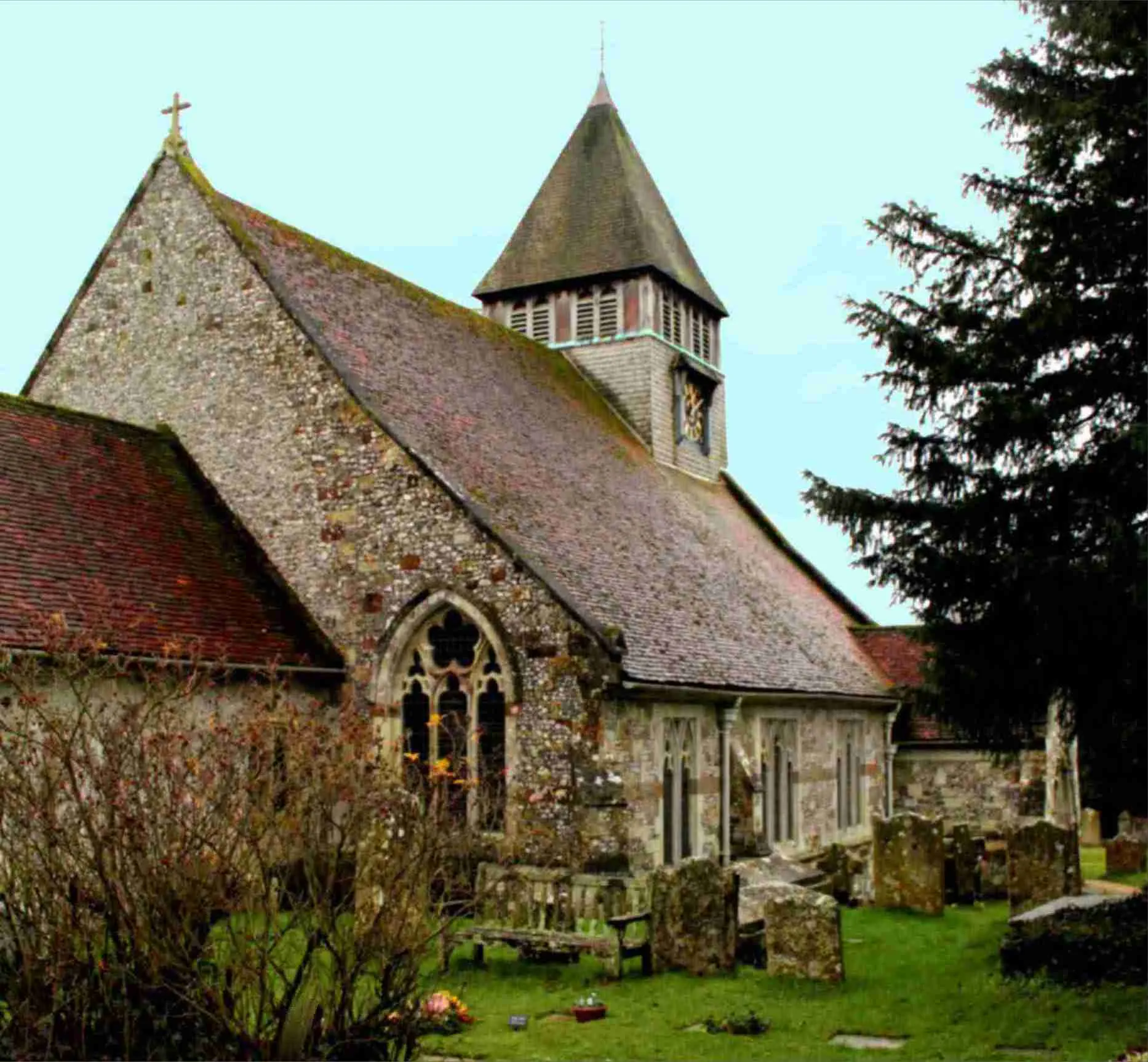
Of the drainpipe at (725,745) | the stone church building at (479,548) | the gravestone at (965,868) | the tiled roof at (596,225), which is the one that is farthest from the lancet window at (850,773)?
the tiled roof at (596,225)

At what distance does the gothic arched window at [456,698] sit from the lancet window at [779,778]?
5.46 metres

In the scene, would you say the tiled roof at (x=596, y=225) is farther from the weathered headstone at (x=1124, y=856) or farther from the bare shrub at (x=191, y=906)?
the bare shrub at (x=191, y=906)

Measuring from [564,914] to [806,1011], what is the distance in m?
3.00

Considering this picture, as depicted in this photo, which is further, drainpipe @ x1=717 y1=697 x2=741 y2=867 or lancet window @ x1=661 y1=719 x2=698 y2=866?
drainpipe @ x1=717 y1=697 x2=741 y2=867

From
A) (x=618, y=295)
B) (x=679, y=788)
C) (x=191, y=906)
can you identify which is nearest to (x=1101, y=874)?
(x=679, y=788)

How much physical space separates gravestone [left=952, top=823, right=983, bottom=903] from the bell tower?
9.50m

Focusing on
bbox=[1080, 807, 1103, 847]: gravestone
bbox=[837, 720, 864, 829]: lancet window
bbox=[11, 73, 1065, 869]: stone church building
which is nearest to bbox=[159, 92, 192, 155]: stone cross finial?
bbox=[11, 73, 1065, 869]: stone church building

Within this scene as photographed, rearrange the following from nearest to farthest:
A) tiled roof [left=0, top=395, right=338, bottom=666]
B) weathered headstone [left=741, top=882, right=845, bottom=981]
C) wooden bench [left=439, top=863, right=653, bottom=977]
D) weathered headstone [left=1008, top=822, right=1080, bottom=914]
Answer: weathered headstone [left=741, top=882, right=845, bottom=981]
wooden bench [left=439, top=863, right=653, bottom=977]
tiled roof [left=0, top=395, right=338, bottom=666]
weathered headstone [left=1008, top=822, right=1080, bottom=914]

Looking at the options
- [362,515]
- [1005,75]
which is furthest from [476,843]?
[1005,75]

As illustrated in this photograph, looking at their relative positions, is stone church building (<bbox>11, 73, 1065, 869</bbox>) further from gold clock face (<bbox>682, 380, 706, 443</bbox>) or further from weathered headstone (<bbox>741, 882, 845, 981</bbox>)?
gold clock face (<bbox>682, 380, 706, 443</bbox>)

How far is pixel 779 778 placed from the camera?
20.4 meters

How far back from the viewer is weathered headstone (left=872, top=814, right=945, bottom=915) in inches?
664

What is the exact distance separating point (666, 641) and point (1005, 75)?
7713 millimetres

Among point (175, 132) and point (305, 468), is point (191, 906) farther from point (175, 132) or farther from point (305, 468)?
point (175, 132)
